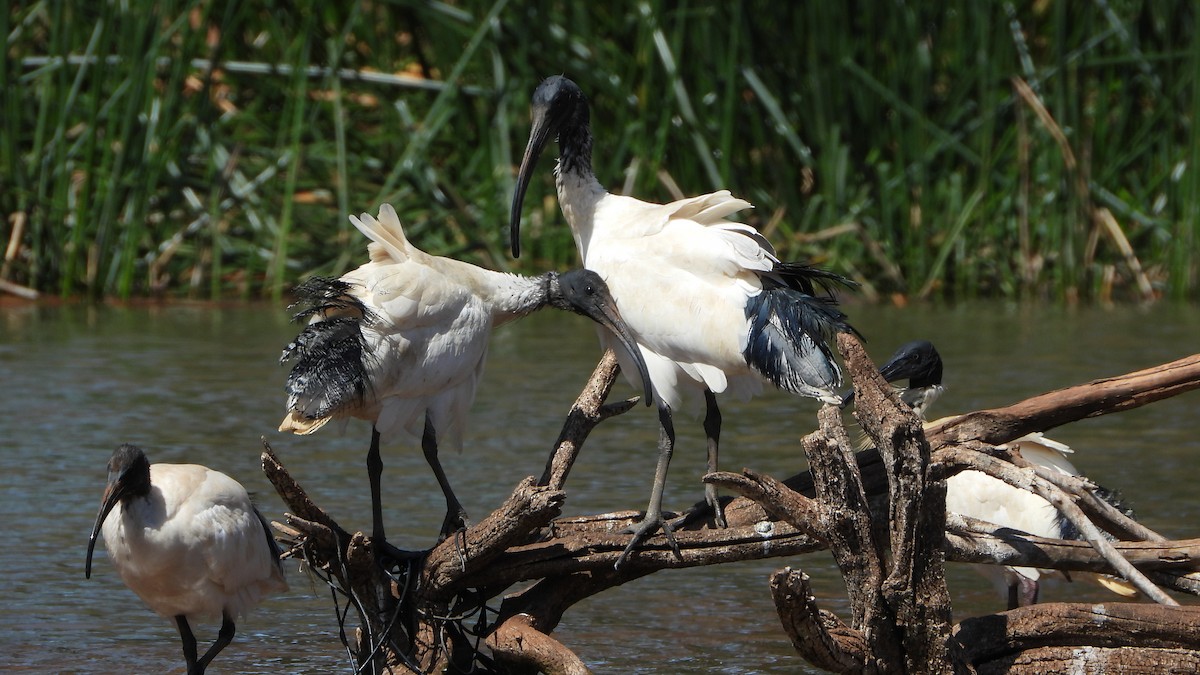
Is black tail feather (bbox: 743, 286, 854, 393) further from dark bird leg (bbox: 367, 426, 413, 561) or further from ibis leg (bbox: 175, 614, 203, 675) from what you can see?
ibis leg (bbox: 175, 614, 203, 675)

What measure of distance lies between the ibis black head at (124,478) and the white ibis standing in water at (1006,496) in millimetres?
2359

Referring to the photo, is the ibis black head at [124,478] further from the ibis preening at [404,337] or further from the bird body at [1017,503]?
the bird body at [1017,503]

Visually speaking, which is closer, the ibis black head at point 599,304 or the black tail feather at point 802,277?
the black tail feather at point 802,277

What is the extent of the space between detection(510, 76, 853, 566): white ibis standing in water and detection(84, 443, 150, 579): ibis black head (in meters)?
1.42

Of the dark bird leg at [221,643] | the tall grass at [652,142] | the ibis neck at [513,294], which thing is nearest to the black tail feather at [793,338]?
the ibis neck at [513,294]

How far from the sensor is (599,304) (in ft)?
18.2

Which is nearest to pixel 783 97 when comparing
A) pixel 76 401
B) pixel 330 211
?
pixel 330 211

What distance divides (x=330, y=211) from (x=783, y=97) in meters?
3.48

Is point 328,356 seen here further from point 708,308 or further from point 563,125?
point 563,125

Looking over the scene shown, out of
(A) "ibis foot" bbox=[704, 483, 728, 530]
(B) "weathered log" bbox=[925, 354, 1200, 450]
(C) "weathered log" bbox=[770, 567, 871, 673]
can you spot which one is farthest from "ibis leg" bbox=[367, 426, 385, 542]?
(B) "weathered log" bbox=[925, 354, 1200, 450]

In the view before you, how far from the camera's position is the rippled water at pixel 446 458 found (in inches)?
218

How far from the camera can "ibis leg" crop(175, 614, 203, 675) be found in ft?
16.8

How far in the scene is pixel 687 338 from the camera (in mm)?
5461

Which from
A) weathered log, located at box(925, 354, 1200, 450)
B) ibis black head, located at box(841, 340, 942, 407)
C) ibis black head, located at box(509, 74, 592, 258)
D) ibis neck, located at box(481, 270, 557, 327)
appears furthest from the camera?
ibis black head, located at box(509, 74, 592, 258)
